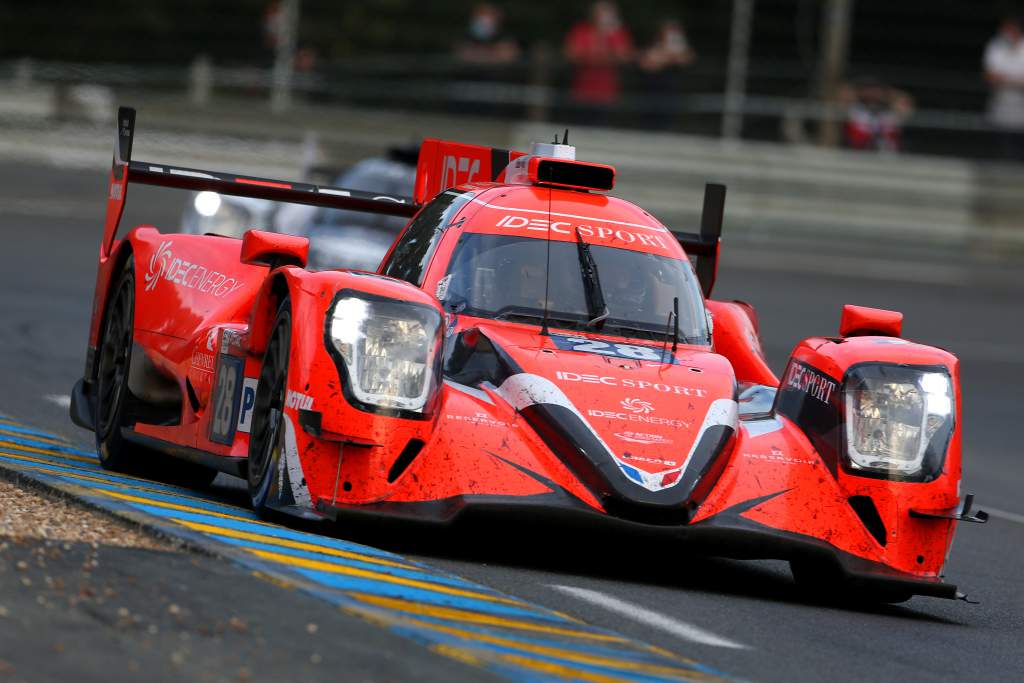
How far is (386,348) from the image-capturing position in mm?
7012

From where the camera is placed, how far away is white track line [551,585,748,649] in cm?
620

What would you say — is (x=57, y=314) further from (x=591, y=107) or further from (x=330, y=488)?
(x=591, y=107)

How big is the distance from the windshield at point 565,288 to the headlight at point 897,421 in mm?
878

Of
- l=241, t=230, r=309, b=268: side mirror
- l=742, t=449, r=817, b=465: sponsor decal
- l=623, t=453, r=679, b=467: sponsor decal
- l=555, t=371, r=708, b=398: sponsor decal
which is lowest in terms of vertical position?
l=623, t=453, r=679, b=467: sponsor decal

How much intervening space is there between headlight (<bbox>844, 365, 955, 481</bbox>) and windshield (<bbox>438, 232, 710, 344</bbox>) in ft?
2.88

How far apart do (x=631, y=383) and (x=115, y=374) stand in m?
2.74

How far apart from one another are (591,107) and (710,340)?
1904 cm

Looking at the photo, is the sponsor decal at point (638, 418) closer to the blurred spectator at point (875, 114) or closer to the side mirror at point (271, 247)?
the side mirror at point (271, 247)

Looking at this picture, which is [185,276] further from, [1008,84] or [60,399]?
[1008,84]

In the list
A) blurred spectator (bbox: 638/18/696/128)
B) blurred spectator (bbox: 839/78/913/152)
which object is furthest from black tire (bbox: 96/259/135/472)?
blurred spectator (bbox: 839/78/913/152)

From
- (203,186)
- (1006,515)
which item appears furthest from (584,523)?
(1006,515)

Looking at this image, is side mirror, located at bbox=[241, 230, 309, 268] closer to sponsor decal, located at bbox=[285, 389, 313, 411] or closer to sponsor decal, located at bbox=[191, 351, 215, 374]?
sponsor decal, located at bbox=[191, 351, 215, 374]

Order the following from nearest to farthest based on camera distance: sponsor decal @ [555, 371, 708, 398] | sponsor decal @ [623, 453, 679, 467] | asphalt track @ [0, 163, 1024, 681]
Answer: asphalt track @ [0, 163, 1024, 681] < sponsor decal @ [623, 453, 679, 467] < sponsor decal @ [555, 371, 708, 398]

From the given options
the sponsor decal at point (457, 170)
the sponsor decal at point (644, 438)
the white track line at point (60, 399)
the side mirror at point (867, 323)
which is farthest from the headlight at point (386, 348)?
the white track line at point (60, 399)
